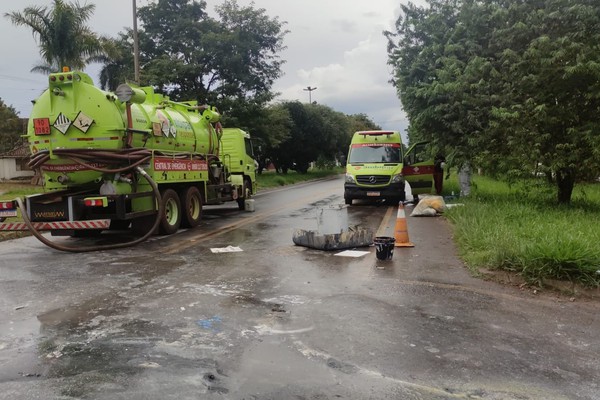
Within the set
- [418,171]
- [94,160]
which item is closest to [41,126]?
[94,160]

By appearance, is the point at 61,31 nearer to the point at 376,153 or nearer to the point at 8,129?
the point at 376,153

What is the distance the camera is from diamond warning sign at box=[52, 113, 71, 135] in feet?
30.7

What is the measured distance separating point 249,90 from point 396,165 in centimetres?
1358

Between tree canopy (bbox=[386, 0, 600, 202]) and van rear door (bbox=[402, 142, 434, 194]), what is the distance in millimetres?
1437

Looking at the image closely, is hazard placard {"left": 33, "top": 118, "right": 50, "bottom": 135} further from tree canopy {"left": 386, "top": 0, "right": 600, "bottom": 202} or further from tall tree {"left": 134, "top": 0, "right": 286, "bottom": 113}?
tall tree {"left": 134, "top": 0, "right": 286, "bottom": 113}

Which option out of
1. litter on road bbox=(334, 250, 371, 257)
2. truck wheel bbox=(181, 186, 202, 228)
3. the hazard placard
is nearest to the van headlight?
truck wheel bbox=(181, 186, 202, 228)

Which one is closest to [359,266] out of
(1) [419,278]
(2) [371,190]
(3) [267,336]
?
(1) [419,278]

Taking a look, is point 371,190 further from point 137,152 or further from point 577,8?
point 137,152

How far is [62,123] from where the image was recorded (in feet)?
30.7

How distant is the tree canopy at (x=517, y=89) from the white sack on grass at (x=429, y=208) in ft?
5.42

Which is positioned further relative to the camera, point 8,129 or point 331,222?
point 8,129

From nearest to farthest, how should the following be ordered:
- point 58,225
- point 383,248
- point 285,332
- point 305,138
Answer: point 285,332 < point 383,248 < point 58,225 < point 305,138

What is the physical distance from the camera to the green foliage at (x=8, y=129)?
4338 centimetres

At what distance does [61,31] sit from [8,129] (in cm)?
2647
